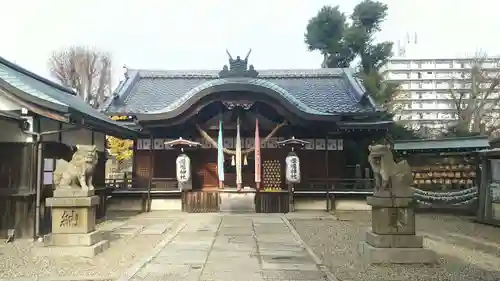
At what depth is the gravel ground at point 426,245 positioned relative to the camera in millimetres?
8094

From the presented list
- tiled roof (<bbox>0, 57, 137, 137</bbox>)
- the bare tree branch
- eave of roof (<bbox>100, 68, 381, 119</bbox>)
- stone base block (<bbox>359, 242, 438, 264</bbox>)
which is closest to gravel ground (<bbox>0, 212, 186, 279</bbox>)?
tiled roof (<bbox>0, 57, 137, 137</bbox>)

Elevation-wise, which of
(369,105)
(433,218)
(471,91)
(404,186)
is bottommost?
(433,218)

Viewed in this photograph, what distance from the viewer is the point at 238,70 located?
67.3 feet

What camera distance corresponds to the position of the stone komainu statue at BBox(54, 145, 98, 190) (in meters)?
10.3

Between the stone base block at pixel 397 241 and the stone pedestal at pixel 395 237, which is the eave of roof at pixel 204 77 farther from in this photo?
the stone base block at pixel 397 241

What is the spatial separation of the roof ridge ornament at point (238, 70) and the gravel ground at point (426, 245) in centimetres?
718

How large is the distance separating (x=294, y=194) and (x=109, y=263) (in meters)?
11.7

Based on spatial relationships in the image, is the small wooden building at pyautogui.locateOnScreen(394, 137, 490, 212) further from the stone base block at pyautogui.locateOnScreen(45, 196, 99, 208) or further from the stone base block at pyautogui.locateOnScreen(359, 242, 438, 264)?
the stone base block at pyautogui.locateOnScreen(45, 196, 99, 208)

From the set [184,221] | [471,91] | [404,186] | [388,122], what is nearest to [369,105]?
[388,122]

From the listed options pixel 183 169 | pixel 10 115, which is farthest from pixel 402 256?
pixel 183 169

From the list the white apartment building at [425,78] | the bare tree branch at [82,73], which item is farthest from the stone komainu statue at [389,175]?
the white apartment building at [425,78]

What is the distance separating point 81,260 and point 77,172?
2.14 meters

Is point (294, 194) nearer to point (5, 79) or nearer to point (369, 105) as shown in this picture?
point (369, 105)

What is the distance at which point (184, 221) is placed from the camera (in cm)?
1619
